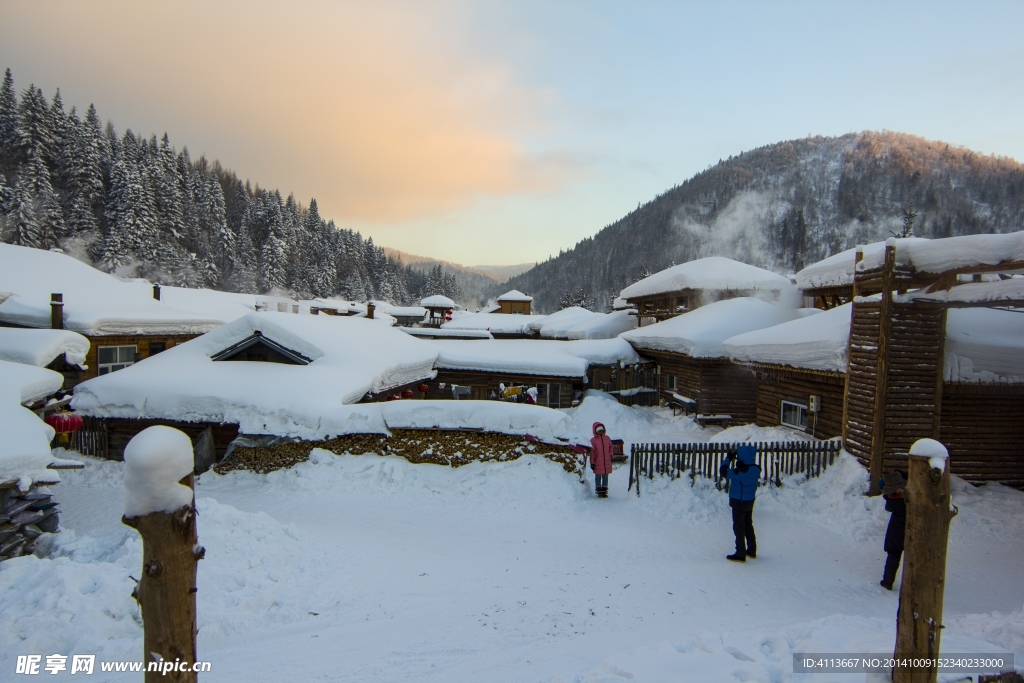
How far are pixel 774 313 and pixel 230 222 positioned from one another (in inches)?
3651

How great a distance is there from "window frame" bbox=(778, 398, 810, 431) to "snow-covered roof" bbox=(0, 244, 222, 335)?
85.2 feet

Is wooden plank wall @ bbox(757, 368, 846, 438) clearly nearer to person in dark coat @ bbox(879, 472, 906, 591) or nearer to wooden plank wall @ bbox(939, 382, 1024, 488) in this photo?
wooden plank wall @ bbox(939, 382, 1024, 488)

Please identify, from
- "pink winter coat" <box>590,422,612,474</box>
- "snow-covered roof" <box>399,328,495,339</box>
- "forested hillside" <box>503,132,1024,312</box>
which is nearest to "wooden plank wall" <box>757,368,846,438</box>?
"pink winter coat" <box>590,422,612,474</box>

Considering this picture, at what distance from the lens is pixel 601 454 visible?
10922mm

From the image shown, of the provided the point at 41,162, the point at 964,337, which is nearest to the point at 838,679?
the point at 964,337

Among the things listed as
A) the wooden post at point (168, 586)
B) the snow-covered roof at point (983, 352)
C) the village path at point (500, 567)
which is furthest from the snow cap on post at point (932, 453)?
the snow-covered roof at point (983, 352)

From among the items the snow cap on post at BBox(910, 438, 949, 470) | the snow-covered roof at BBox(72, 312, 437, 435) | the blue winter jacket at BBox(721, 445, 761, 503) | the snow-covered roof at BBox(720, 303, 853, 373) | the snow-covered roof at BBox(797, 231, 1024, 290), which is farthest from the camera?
the snow-covered roof at BBox(72, 312, 437, 435)

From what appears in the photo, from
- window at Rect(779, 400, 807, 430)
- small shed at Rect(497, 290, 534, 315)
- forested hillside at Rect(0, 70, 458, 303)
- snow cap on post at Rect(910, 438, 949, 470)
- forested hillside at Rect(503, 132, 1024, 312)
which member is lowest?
window at Rect(779, 400, 807, 430)

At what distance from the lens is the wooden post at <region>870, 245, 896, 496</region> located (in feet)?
34.7

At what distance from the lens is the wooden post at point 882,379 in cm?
1057

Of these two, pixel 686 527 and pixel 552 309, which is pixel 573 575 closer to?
pixel 686 527

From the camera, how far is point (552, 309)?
13975 cm

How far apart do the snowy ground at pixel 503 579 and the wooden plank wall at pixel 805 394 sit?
205cm

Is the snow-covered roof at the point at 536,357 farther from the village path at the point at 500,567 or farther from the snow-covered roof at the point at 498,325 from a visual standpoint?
the snow-covered roof at the point at 498,325
